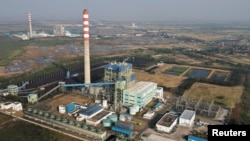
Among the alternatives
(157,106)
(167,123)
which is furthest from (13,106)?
(167,123)

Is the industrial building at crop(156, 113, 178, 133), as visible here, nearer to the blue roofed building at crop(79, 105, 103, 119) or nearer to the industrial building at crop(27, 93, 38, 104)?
the blue roofed building at crop(79, 105, 103, 119)

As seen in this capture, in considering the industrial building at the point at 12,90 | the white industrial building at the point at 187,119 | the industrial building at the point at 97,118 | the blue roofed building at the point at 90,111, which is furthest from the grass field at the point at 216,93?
the industrial building at the point at 12,90

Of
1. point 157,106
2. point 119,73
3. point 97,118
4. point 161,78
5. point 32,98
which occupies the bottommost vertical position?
point 97,118

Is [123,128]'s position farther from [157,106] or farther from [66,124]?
[157,106]

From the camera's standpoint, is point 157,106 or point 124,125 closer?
point 124,125

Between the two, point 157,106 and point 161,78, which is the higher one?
point 161,78

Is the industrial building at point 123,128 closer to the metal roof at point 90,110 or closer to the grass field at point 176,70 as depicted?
the metal roof at point 90,110

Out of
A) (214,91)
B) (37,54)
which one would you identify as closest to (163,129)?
(214,91)
